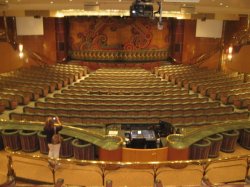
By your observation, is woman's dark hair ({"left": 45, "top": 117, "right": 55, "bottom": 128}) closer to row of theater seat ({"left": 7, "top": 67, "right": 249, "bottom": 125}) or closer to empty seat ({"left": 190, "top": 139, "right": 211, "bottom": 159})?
row of theater seat ({"left": 7, "top": 67, "right": 249, "bottom": 125})

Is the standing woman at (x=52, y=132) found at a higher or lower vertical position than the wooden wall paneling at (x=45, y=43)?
lower

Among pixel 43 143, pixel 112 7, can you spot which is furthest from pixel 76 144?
pixel 112 7

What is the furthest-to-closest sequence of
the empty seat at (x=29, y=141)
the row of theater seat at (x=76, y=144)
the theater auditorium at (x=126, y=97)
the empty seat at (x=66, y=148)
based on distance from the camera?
the empty seat at (x=29, y=141) < the empty seat at (x=66, y=148) < the row of theater seat at (x=76, y=144) < the theater auditorium at (x=126, y=97)

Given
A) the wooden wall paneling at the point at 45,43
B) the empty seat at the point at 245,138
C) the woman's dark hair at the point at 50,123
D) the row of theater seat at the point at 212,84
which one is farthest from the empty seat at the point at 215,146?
the wooden wall paneling at the point at 45,43

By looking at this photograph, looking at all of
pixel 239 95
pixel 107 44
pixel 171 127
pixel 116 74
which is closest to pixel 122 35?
pixel 107 44

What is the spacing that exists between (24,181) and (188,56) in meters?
19.0

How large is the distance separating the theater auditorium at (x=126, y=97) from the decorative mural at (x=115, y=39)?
0.26 feet

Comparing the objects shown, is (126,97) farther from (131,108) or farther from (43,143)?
(43,143)

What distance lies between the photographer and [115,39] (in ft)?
74.3

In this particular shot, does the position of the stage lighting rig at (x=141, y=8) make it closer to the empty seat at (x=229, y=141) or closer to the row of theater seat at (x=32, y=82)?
the empty seat at (x=229, y=141)

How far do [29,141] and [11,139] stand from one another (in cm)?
49

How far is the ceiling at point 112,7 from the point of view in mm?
11961

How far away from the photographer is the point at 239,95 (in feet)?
39.2

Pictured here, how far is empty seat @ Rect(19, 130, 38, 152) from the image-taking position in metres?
7.29
